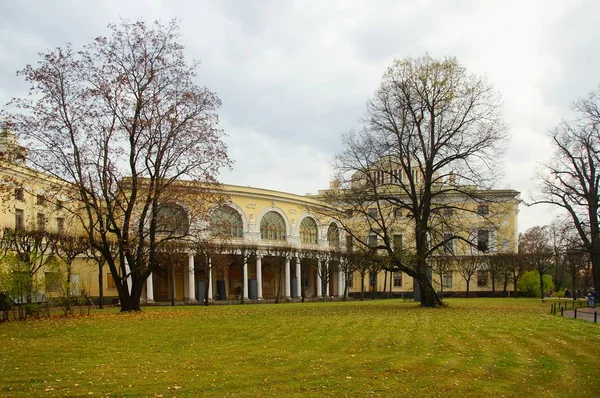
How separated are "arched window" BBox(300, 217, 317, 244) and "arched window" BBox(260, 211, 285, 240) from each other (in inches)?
127

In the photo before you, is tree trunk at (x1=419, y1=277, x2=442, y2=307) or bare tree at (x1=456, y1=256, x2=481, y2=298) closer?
tree trunk at (x1=419, y1=277, x2=442, y2=307)

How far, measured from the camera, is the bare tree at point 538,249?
61.0m

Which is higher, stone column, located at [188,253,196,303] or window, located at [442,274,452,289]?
stone column, located at [188,253,196,303]

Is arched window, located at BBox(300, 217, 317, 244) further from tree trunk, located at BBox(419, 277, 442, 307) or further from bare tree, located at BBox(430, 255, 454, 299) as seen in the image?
tree trunk, located at BBox(419, 277, 442, 307)

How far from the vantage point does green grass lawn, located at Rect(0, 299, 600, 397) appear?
10851 mm

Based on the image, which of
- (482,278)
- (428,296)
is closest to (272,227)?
(482,278)

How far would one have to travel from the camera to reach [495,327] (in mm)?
20703

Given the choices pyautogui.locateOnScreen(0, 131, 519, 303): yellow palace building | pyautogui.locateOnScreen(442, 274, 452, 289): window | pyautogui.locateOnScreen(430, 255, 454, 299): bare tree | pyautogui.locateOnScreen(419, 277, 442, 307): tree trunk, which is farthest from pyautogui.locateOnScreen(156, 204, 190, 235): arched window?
pyautogui.locateOnScreen(442, 274, 452, 289): window

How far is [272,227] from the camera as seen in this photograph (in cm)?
6519

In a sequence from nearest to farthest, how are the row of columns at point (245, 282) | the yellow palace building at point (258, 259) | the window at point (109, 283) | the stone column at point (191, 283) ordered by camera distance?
the row of columns at point (245, 282)
the stone column at point (191, 283)
the yellow palace building at point (258, 259)
the window at point (109, 283)

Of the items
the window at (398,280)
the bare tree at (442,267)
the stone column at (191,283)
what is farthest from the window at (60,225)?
the window at (398,280)

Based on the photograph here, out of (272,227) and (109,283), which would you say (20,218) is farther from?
(272,227)

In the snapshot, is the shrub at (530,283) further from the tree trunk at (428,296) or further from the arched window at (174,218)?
the arched window at (174,218)

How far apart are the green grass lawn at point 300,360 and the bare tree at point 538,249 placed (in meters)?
36.3
